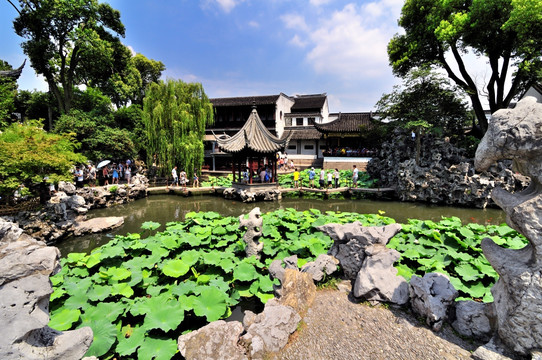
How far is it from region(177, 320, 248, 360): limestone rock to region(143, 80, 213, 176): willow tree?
47.9 ft

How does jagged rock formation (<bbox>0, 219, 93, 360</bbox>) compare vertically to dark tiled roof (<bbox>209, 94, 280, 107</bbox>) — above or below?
below

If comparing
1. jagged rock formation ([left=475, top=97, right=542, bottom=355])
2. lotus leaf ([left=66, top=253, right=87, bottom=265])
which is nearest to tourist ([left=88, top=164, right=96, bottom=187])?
lotus leaf ([left=66, top=253, right=87, bottom=265])

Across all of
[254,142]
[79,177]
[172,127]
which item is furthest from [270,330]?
[172,127]

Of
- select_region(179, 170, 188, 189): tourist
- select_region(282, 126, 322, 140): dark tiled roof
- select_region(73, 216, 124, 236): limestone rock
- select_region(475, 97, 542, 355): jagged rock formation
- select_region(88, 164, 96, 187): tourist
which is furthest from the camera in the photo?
select_region(282, 126, 322, 140): dark tiled roof

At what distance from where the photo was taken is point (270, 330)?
2.79m

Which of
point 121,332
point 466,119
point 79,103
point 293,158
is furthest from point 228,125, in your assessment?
point 121,332

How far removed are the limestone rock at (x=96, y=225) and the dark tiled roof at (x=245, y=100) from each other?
19967mm

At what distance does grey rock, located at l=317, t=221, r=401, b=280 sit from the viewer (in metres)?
3.96

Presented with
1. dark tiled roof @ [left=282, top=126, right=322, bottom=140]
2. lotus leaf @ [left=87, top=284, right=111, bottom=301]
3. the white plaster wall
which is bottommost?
lotus leaf @ [left=87, top=284, right=111, bottom=301]

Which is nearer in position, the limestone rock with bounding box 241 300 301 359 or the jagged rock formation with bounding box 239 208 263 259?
the limestone rock with bounding box 241 300 301 359

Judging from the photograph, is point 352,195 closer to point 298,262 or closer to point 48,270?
point 298,262

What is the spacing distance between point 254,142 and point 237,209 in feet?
13.5

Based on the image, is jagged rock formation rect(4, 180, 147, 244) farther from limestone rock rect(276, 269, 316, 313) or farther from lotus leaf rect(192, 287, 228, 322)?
limestone rock rect(276, 269, 316, 313)

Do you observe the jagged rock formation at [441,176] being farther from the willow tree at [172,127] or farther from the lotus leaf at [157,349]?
the lotus leaf at [157,349]
